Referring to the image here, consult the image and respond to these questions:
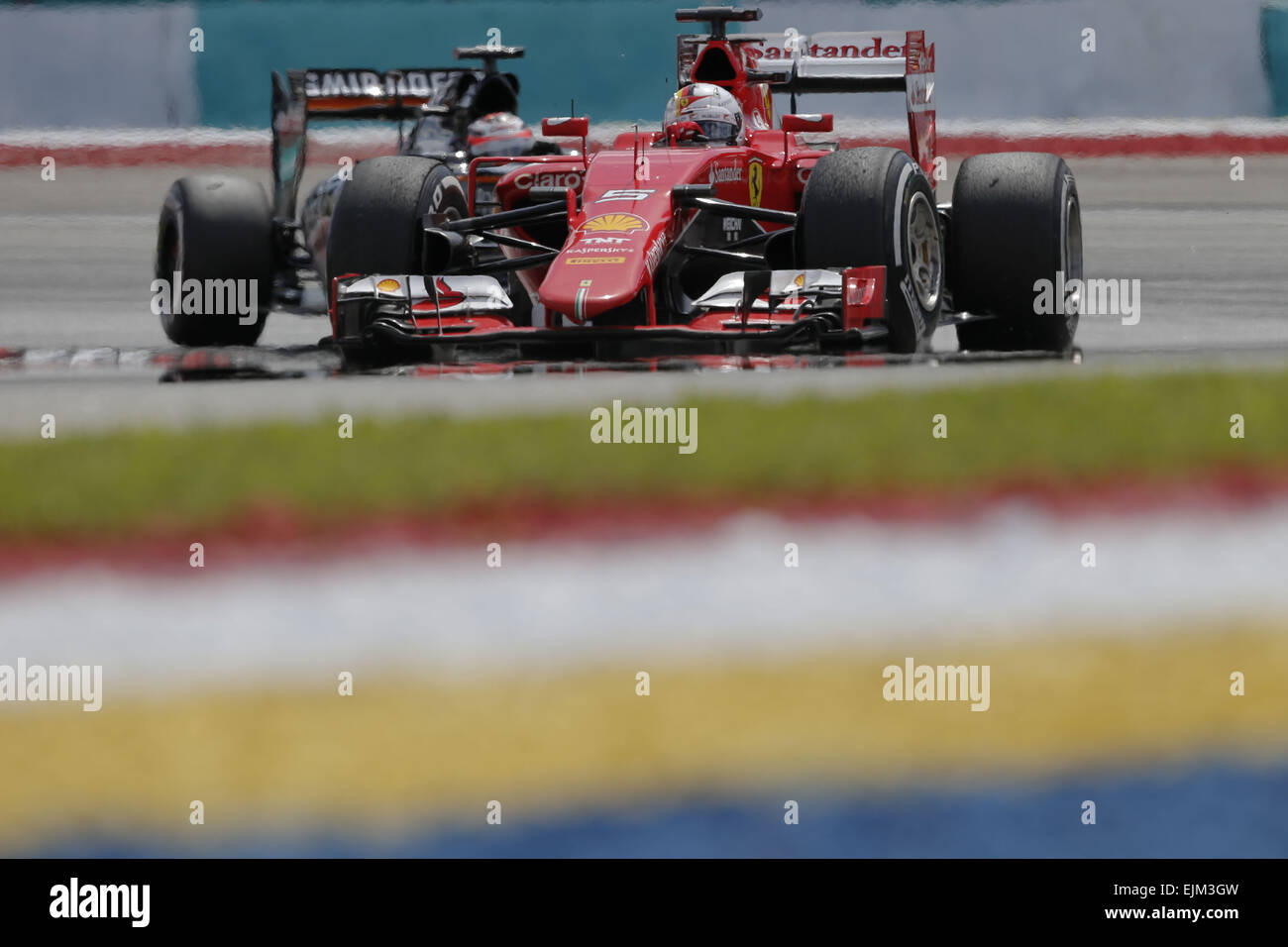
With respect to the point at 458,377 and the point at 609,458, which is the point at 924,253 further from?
the point at 609,458

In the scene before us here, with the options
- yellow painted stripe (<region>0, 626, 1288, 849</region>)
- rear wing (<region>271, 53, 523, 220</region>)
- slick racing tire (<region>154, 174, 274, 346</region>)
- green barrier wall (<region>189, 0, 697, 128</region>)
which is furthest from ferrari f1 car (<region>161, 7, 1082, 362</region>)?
green barrier wall (<region>189, 0, 697, 128</region>)

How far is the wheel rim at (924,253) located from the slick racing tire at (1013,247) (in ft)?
1.04

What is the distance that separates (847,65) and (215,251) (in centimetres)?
321

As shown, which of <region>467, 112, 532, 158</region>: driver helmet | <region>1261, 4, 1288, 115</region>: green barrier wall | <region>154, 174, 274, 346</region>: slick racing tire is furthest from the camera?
<region>1261, 4, 1288, 115</region>: green barrier wall

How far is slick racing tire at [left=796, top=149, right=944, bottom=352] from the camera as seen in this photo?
25.7 feet

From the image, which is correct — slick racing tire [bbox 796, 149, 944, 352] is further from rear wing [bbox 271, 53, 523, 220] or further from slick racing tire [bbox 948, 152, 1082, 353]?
rear wing [bbox 271, 53, 523, 220]

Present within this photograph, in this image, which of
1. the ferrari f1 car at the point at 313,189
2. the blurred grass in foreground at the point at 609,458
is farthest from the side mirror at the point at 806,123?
the blurred grass in foreground at the point at 609,458

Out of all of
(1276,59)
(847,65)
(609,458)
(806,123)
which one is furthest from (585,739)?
(1276,59)

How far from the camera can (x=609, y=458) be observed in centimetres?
490

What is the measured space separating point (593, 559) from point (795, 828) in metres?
1.06

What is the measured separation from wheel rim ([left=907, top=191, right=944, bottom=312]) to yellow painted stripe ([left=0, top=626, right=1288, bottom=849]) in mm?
4571

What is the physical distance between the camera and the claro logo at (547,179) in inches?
Result: 358

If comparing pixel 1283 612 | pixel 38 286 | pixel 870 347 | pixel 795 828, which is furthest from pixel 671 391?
pixel 38 286

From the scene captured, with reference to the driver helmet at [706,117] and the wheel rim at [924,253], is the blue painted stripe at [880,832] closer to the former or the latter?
the wheel rim at [924,253]
